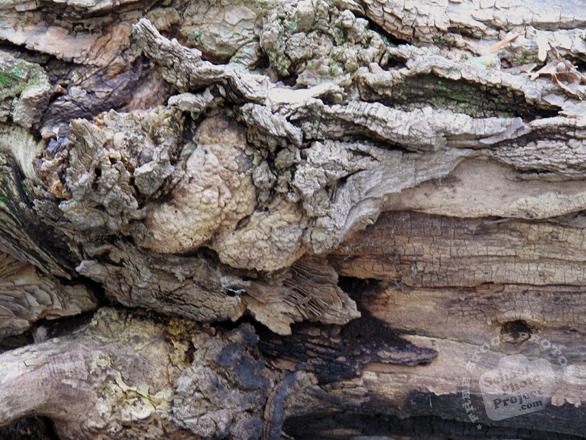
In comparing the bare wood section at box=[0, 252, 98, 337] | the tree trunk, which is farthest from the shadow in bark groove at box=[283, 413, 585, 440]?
the bare wood section at box=[0, 252, 98, 337]

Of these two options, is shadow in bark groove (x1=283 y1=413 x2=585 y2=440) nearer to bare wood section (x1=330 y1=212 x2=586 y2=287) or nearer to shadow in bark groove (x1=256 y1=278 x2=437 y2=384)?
shadow in bark groove (x1=256 y1=278 x2=437 y2=384)

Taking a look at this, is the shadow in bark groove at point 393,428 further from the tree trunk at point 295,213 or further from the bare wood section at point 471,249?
the bare wood section at point 471,249

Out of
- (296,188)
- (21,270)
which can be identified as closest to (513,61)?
(296,188)

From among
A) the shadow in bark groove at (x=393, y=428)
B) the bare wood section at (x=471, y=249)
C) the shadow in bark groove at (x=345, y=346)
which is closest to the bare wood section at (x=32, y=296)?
the shadow in bark groove at (x=345, y=346)

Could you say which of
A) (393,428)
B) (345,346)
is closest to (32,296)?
(345,346)

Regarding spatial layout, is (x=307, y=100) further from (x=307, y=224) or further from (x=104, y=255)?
(x=104, y=255)

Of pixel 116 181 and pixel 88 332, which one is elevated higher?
pixel 116 181

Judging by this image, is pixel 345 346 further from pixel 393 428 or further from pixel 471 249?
pixel 471 249

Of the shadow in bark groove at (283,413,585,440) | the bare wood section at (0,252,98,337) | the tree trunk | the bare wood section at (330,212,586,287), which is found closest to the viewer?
the tree trunk
